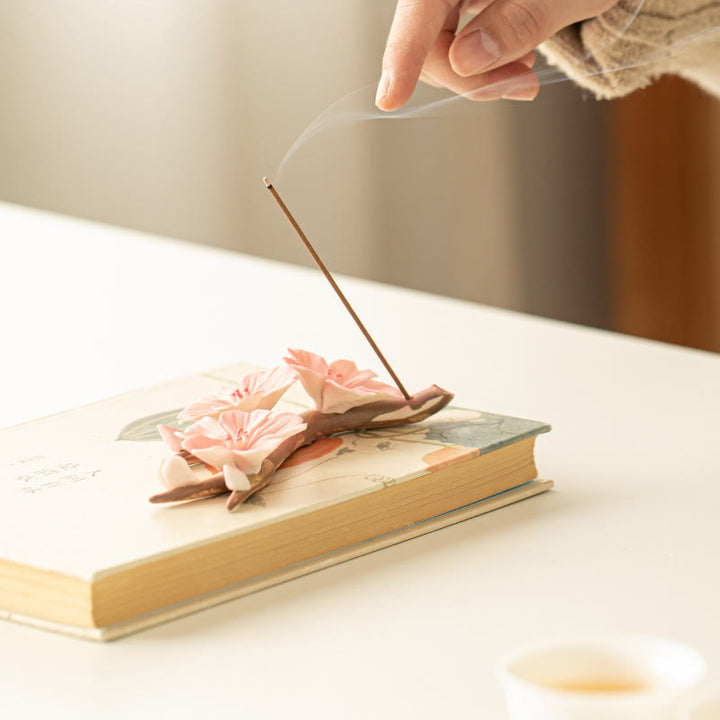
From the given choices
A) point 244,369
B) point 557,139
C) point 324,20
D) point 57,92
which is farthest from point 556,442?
point 57,92

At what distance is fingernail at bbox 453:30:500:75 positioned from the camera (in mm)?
946

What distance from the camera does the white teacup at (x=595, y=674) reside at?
0.39 m

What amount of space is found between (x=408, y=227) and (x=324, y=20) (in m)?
0.57

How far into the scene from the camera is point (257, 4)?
3207mm

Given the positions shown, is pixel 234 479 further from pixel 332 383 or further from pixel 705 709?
pixel 705 709

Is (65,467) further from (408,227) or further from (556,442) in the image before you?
(408,227)

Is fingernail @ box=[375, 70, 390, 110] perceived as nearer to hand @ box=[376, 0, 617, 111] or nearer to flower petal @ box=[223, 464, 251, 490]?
hand @ box=[376, 0, 617, 111]

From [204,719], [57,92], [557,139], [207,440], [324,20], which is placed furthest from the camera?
[57,92]

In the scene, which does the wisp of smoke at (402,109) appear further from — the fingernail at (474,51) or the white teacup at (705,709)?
the white teacup at (705,709)

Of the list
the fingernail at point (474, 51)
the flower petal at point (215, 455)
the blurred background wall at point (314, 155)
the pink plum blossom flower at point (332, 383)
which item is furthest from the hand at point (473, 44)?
the blurred background wall at point (314, 155)

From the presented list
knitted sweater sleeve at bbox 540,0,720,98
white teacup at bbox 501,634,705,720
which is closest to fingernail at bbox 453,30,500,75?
knitted sweater sleeve at bbox 540,0,720,98

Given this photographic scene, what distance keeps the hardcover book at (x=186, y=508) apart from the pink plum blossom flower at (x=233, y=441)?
2 cm

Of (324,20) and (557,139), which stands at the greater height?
(324,20)

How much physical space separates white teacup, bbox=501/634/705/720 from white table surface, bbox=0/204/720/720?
15 cm
